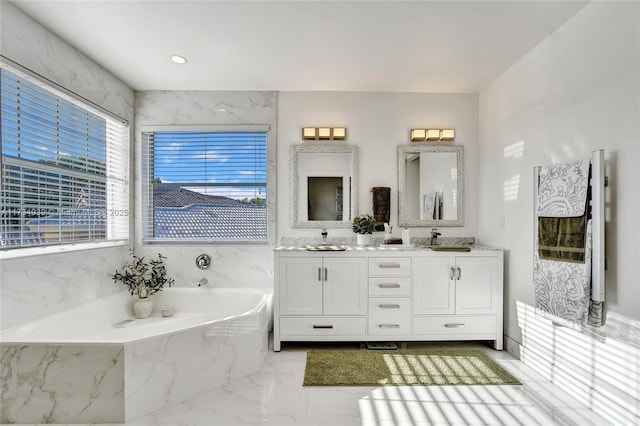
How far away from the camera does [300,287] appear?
9.76 ft

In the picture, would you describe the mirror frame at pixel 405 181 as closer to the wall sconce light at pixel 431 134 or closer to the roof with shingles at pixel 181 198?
the wall sconce light at pixel 431 134

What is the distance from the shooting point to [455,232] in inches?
139

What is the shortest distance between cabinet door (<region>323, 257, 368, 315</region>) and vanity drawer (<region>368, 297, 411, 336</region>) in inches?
3.9

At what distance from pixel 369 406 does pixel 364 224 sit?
1.68m

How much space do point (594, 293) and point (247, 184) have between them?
9.70 ft

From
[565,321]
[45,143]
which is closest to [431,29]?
[565,321]

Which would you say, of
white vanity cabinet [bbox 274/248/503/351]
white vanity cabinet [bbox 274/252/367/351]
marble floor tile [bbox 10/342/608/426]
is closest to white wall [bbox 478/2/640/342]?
white vanity cabinet [bbox 274/248/503/351]

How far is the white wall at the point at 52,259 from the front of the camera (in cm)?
209

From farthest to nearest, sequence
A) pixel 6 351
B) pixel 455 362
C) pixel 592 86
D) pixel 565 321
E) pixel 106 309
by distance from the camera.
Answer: pixel 106 309 < pixel 455 362 < pixel 565 321 < pixel 592 86 < pixel 6 351

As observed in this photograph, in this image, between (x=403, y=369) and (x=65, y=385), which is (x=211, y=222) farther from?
(x=403, y=369)

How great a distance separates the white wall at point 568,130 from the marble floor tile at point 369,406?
684 millimetres

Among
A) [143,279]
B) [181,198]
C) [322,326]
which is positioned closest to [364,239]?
[322,326]

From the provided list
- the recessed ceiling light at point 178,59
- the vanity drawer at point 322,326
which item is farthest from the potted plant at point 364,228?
the recessed ceiling light at point 178,59

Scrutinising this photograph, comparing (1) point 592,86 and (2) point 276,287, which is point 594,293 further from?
(2) point 276,287
